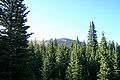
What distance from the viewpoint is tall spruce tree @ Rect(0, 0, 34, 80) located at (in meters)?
11.6

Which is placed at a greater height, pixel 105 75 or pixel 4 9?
pixel 4 9

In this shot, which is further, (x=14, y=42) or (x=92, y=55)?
(x=92, y=55)

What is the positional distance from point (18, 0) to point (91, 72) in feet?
131

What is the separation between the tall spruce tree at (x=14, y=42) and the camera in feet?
38.0

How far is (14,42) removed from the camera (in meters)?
12.8

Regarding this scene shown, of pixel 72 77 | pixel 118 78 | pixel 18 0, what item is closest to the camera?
pixel 18 0

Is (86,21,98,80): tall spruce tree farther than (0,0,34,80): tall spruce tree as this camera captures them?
Yes

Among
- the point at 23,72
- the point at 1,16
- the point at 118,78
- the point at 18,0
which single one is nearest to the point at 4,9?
the point at 1,16

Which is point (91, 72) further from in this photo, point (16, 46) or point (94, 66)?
point (16, 46)

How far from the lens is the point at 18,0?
14.8 m

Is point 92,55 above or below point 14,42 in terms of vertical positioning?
below

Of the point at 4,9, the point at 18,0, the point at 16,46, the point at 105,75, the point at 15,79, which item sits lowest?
the point at 105,75

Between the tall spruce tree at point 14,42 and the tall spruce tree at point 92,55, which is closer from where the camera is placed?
the tall spruce tree at point 14,42

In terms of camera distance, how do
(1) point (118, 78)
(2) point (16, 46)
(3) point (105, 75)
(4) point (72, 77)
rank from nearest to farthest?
1. (2) point (16, 46)
2. (3) point (105, 75)
3. (4) point (72, 77)
4. (1) point (118, 78)
